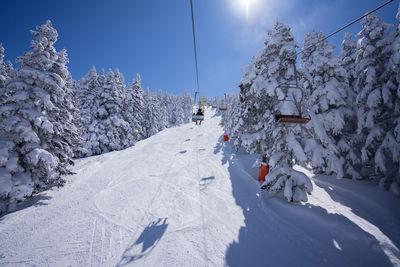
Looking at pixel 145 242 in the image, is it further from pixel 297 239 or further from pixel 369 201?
pixel 369 201

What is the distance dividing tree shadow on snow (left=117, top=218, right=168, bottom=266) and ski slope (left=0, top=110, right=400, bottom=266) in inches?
1.3

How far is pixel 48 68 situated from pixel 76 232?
10.0 metres

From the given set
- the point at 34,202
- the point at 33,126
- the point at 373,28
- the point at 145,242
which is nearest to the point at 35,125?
the point at 33,126

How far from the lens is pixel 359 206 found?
9.71 meters

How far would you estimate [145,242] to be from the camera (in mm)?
6109

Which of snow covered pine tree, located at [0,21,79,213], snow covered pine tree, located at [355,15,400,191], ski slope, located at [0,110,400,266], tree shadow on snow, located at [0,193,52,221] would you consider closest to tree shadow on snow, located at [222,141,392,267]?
ski slope, located at [0,110,400,266]

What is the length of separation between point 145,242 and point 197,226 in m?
2.12

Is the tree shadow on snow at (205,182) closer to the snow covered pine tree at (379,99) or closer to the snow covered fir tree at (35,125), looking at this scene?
the snow covered fir tree at (35,125)

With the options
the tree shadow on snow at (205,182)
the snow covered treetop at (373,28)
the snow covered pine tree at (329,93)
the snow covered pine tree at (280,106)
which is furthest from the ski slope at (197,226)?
the snow covered treetop at (373,28)

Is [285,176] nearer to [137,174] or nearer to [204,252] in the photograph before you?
[204,252]

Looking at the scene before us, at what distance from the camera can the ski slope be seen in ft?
18.0

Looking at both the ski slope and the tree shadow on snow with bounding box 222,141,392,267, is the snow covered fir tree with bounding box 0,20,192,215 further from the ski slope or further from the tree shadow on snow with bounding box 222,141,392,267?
the tree shadow on snow with bounding box 222,141,392,267

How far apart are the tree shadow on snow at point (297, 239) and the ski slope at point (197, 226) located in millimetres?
35

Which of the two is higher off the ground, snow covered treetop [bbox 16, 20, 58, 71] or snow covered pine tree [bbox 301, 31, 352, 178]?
snow covered treetop [bbox 16, 20, 58, 71]
